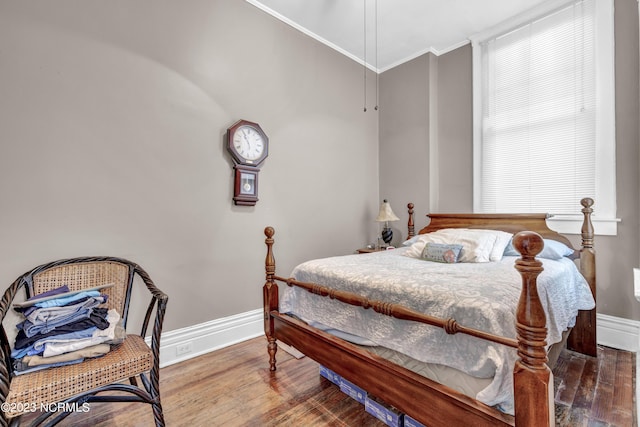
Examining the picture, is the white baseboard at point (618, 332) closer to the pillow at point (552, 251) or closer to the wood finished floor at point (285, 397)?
the wood finished floor at point (285, 397)

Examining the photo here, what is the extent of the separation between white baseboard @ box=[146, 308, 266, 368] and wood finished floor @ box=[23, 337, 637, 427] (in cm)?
10

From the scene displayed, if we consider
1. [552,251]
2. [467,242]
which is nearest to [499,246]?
[467,242]

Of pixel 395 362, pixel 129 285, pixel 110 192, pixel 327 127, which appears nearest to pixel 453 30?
pixel 327 127

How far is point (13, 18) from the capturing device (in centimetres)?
178

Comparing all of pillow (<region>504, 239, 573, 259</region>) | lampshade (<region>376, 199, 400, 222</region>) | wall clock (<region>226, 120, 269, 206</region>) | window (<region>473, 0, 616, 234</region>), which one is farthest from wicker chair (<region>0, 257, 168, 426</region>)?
window (<region>473, 0, 616, 234</region>)

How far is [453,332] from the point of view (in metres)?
1.18

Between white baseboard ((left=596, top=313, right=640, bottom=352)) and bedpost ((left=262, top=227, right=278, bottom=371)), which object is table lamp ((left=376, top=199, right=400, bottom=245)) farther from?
white baseboard ((left=596, top=313, right=640, bottom=352))

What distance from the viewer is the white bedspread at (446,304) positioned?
1.17m

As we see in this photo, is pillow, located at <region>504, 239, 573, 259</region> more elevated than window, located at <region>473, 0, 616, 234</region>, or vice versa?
window, located at <region>473, 0, 616, 234</region>

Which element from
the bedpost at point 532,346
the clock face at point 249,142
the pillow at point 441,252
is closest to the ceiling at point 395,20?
the clock face at point 249,142

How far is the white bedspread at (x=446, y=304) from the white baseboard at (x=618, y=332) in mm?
630

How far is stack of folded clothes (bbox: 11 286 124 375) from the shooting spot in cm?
131

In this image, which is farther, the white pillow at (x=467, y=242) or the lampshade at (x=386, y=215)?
the lampshade at (x=386, y=215)

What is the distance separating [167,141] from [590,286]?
3472 millimetres
